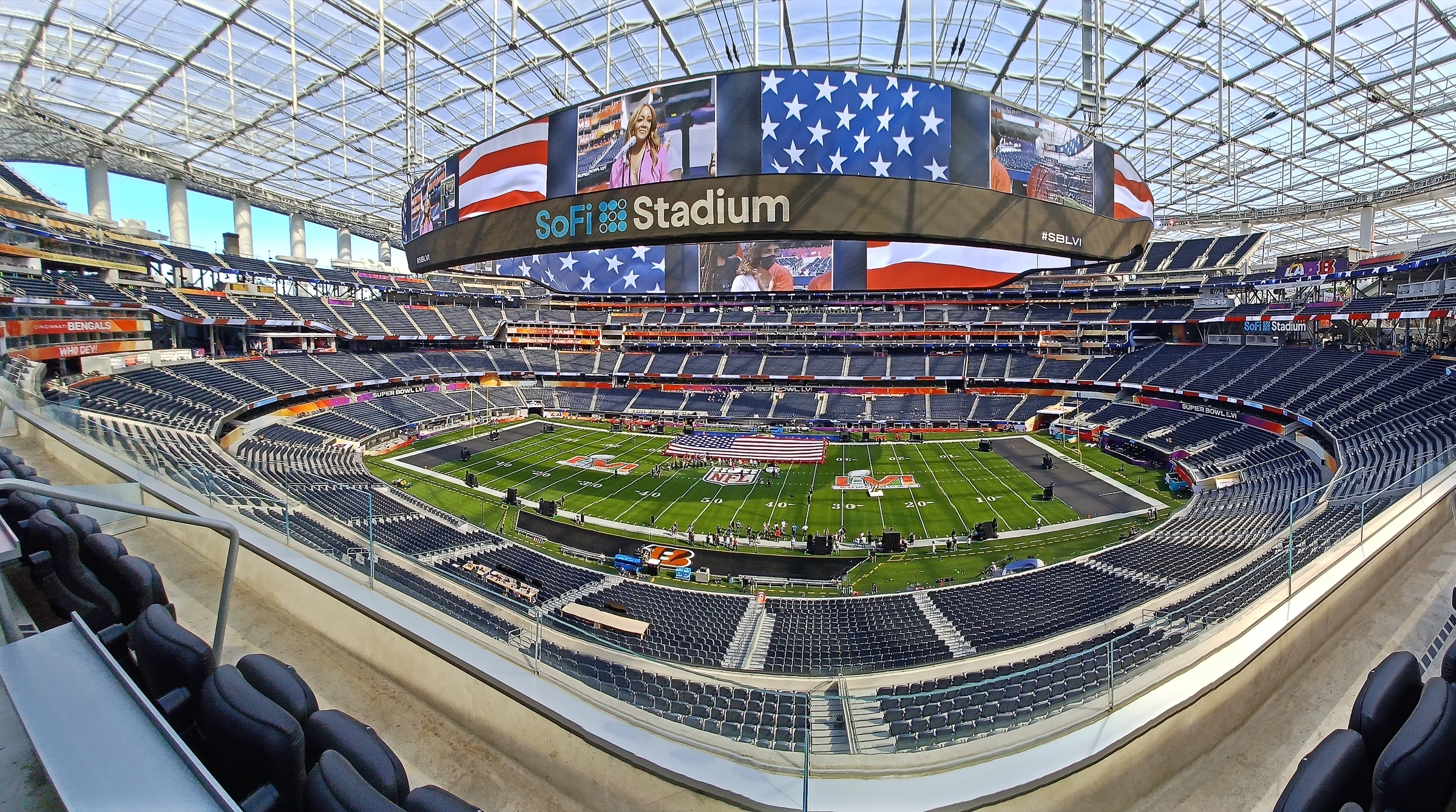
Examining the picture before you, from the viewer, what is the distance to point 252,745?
1.90 metres

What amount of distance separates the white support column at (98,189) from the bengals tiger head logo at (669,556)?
134 feet

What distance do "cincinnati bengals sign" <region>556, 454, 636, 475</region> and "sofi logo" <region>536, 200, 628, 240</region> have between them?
2787cm

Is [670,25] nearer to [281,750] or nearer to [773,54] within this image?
[773,54]

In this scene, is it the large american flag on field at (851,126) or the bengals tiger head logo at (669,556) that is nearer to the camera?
the large american flag on field at (851,126)

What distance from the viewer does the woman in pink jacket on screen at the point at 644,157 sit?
5.71 metres

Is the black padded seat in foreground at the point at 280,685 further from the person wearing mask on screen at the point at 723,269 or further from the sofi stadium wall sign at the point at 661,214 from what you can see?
the person wearing mask on screen at the point at 723,269

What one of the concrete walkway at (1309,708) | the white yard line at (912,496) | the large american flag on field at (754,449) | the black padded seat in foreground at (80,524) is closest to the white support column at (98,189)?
the large american flag on field at (754,449)

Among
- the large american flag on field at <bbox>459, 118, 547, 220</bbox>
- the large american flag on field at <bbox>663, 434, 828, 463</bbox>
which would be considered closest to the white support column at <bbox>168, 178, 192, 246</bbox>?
the large american flag on field at <bbox>663, 434, 828, 463</bbox>

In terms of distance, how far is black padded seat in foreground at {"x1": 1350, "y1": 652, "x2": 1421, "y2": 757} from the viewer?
2.48m

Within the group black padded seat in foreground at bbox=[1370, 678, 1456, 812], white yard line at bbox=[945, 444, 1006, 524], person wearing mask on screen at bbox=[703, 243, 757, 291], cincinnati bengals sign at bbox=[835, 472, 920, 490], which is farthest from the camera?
person wearing mask on screen at bbox=[703, 243, 757, 291]

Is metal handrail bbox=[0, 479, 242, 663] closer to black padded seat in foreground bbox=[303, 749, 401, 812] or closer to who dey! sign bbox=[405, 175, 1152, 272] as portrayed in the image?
black padded seat in foreground bbox=[303, 749, 401, 812]

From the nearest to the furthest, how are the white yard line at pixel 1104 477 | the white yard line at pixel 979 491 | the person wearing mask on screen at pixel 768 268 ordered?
1. the white yard line at pixel 979 491
2. the white yard line at pixel 1104 477
3. the person wearing mask on screen at pixel 768 268

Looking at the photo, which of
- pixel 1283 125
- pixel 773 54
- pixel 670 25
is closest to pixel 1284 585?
pixel 670 25

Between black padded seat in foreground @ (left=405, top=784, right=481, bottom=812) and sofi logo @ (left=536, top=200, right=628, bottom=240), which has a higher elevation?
sofi logo @ (left=536, top=200, right=628, bottom=240)
